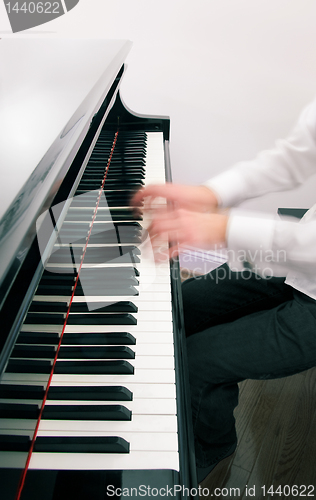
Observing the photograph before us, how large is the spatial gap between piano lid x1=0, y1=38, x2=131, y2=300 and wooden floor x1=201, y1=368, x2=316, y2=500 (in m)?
1.15

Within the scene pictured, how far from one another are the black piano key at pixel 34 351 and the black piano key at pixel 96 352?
0.03 meters

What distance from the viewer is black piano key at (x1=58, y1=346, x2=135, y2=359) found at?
60cm

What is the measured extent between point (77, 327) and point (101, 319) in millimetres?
48

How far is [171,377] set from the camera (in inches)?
23.7

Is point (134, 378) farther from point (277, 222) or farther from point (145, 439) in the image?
point (277, 222)

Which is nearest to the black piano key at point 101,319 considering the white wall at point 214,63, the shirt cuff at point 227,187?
the shirt cuff at point 227,187

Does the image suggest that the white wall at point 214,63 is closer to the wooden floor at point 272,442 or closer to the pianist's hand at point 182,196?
the pianist's hand at point 182,196

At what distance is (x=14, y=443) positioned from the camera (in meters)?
0.47

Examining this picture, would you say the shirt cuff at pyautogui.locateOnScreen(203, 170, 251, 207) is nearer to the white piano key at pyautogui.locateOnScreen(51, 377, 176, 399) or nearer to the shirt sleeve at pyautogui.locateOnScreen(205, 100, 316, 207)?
the shirt sleeve at pyautogui.locateOnScreen(205, 100, 316, 207)

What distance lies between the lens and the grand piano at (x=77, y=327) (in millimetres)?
468

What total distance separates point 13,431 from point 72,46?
129cm

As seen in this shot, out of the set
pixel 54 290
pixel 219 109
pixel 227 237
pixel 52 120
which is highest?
pixel 219 109

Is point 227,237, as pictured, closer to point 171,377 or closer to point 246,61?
point 171,377

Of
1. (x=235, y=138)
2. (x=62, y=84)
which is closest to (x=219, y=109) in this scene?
(x=235, y=138)
